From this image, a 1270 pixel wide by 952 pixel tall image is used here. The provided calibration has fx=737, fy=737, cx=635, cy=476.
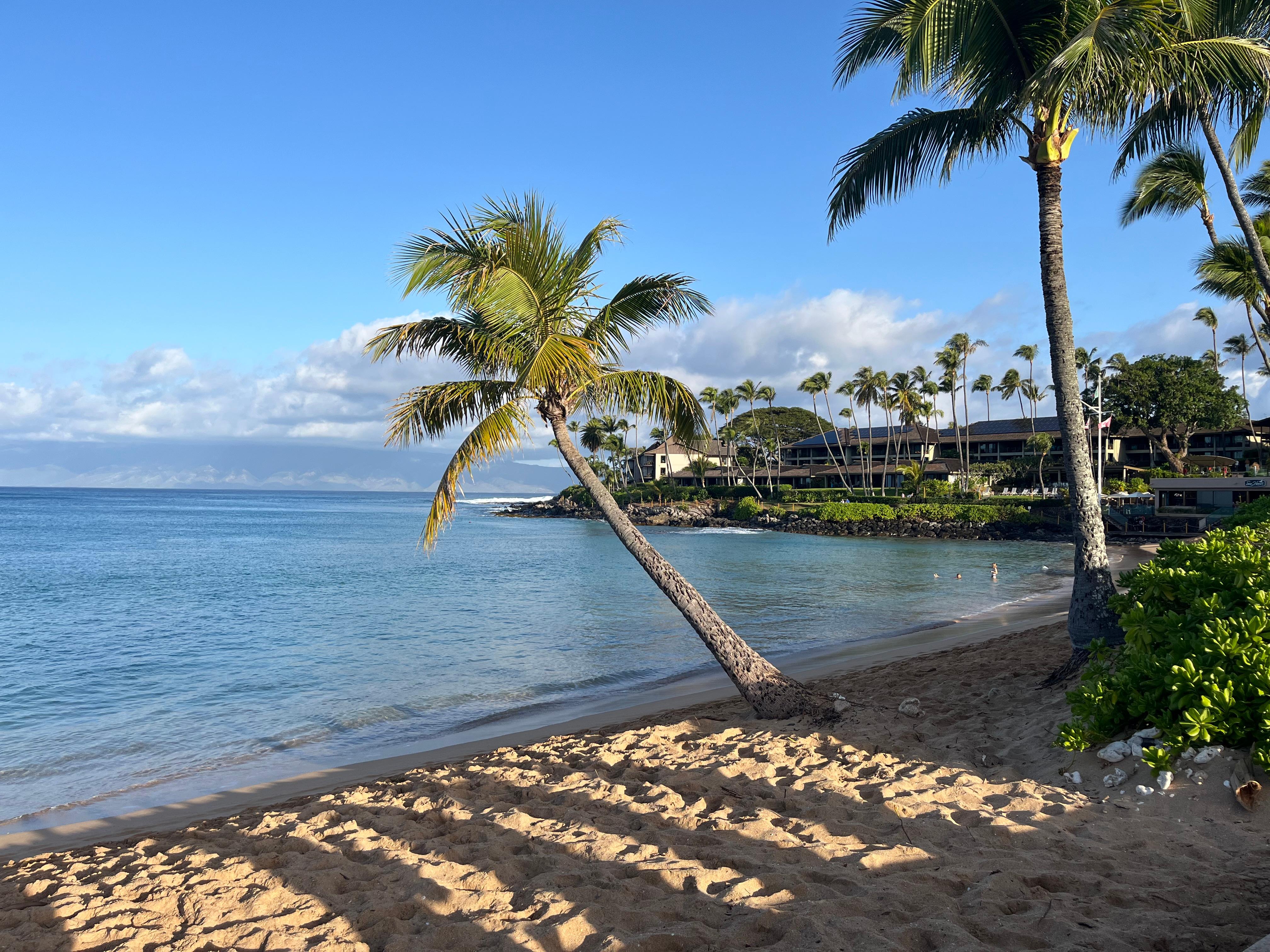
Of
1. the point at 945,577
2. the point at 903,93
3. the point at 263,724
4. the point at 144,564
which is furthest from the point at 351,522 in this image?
the point at 903,93

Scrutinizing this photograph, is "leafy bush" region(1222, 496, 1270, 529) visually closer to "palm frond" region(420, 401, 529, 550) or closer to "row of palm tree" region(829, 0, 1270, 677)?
"row of palm tree" region(829, 0, 1270, 677)

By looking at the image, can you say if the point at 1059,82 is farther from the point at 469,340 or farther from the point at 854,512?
the point at 854,512

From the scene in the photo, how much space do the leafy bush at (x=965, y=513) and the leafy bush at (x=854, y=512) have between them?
3.86 feet

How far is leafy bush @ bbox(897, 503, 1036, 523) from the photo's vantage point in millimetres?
55875

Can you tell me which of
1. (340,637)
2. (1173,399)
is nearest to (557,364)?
(340,637)

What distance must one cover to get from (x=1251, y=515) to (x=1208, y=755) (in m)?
10.3

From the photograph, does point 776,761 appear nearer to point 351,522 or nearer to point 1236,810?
point 1236,810

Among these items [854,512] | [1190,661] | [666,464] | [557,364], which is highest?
[666,464]

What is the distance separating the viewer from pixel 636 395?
8891 millimetres

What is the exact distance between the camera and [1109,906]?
3.71m

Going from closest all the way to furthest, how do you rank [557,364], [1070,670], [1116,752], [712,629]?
[1116,752]
[557,364]
[1070,670]
[712,629]

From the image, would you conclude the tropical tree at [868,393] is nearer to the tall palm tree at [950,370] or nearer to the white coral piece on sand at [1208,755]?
the tall palm tree at [950,370]

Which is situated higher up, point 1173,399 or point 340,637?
point 1173,399

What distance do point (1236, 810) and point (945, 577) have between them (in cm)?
2806
